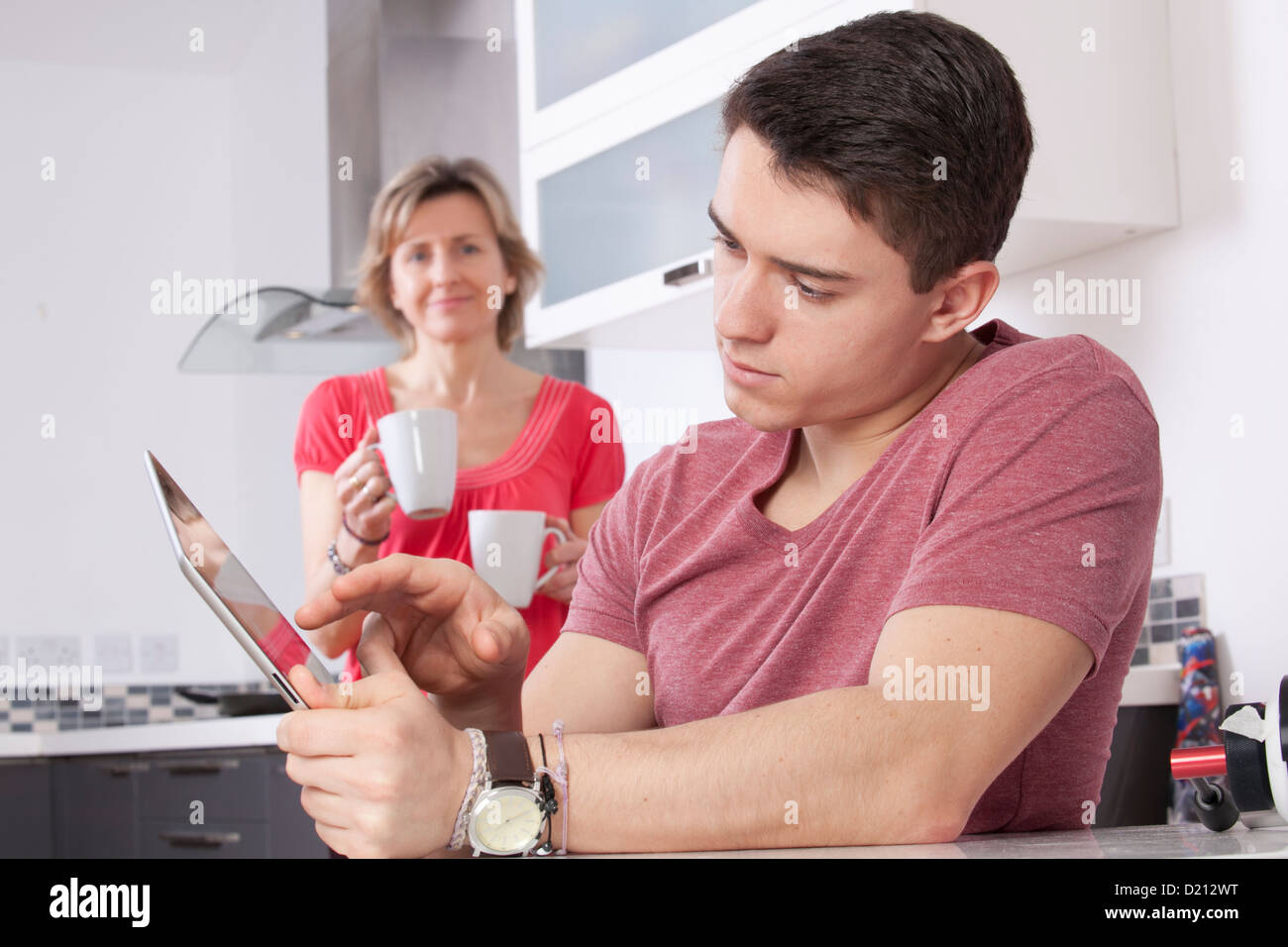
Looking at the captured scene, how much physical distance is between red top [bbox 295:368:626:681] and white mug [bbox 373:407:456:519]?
25cm

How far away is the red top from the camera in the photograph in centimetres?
202

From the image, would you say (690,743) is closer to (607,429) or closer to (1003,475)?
(1003,475)

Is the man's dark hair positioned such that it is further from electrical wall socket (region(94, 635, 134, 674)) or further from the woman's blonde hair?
electrical wall socket (region(94, 635, 134, 674))

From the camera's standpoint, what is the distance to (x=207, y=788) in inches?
105

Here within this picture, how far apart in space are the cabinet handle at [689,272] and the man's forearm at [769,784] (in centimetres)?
143

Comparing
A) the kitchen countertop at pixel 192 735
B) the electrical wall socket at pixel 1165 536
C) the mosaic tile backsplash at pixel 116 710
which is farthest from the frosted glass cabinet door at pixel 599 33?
the mosaic tile backsplash at pixel 116 710

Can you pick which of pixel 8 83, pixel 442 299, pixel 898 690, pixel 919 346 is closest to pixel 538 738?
pixel 898 690

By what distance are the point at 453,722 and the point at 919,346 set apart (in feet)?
1.53

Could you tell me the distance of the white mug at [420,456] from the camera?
1.72m

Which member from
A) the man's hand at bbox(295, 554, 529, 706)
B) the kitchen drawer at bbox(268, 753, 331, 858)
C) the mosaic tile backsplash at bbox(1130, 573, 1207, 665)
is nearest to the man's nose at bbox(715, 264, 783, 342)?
the man's hand at bbox(295, 554, 529, 706)

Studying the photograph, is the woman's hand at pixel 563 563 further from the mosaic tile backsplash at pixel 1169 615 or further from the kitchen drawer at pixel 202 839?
the kitchen drawer at pixel 202 839

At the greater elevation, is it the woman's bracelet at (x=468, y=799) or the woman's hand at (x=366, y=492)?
the woman's hand at (x=366, y=492)

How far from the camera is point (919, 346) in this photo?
104 centimetres

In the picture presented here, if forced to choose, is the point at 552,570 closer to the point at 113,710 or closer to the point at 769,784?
the point at 769,784
